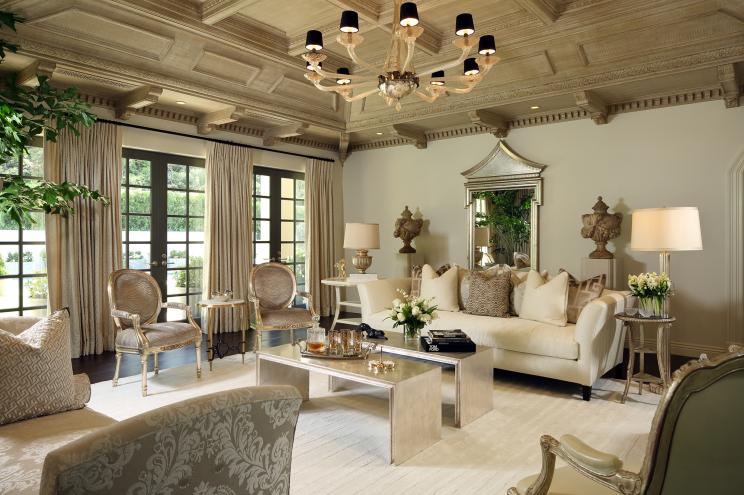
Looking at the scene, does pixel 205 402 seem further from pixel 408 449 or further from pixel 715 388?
pixel 408 449

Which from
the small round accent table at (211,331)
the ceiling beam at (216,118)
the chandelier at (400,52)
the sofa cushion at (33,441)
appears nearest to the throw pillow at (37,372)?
the sofa cushion at (33,441)

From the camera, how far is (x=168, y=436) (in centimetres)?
110

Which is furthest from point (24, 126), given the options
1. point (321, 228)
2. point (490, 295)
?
point (321, 228)

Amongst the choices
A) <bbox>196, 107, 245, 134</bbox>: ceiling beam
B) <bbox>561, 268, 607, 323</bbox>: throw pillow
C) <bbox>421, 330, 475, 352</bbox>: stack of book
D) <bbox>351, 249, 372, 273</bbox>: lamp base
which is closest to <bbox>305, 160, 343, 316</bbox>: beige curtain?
<bbox>351, 249, 372, 273</bbox>: lamp base

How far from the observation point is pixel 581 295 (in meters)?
4.55

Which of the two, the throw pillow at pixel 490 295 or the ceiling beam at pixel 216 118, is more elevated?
the ceiling beam at pixel 216 118

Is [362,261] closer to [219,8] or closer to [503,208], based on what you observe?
[503,208]

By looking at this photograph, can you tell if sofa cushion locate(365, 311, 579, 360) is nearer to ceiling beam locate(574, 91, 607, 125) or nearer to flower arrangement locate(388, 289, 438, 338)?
flower arrangement locate(388, 289, 438, 338)

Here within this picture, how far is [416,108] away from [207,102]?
8.15 ft

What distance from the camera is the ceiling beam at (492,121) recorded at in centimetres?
602

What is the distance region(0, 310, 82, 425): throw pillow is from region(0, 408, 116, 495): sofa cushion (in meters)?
0.05

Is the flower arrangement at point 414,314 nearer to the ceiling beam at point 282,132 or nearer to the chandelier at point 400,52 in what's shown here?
the chandelier at point 400,52

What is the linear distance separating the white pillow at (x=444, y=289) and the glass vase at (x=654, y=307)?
1.84 m

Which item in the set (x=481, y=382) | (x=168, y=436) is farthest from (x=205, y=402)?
(x=481, y=382)
